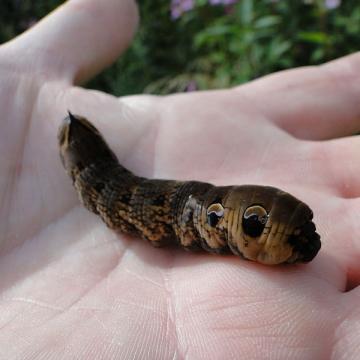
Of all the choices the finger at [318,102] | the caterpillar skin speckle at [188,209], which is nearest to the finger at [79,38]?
the caterpillar skin speckle at [188,209]

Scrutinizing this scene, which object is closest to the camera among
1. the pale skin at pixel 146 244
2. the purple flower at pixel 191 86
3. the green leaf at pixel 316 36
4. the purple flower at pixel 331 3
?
the pale skin at pixel 146 244

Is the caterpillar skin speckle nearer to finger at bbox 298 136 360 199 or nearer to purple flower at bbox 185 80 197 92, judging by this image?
finger at bbox 298 136 360 199

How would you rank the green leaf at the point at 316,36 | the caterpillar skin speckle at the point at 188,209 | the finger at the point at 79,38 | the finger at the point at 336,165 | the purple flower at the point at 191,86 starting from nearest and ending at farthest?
the caterpillar skin speckle at the point at 188,209
the finger at the point at 336,165
the finger at the point at 79,38
the green leaf at the point at 316,36
the purple flower at the point at 191,86

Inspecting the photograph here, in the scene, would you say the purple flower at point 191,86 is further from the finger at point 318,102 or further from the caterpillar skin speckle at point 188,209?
the caterpillar skin speckle at point 188,209

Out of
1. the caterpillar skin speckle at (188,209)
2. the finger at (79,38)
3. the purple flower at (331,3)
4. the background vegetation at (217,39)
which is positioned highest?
the finger at (79,38)

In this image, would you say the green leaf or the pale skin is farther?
the green leaf

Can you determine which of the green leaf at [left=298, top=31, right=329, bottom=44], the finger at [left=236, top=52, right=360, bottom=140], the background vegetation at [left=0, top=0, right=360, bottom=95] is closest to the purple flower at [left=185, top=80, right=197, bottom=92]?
the background vegetation at [left=0, top=0, right=360, bottom=95]

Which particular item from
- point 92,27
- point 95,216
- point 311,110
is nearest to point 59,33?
point 92,27
